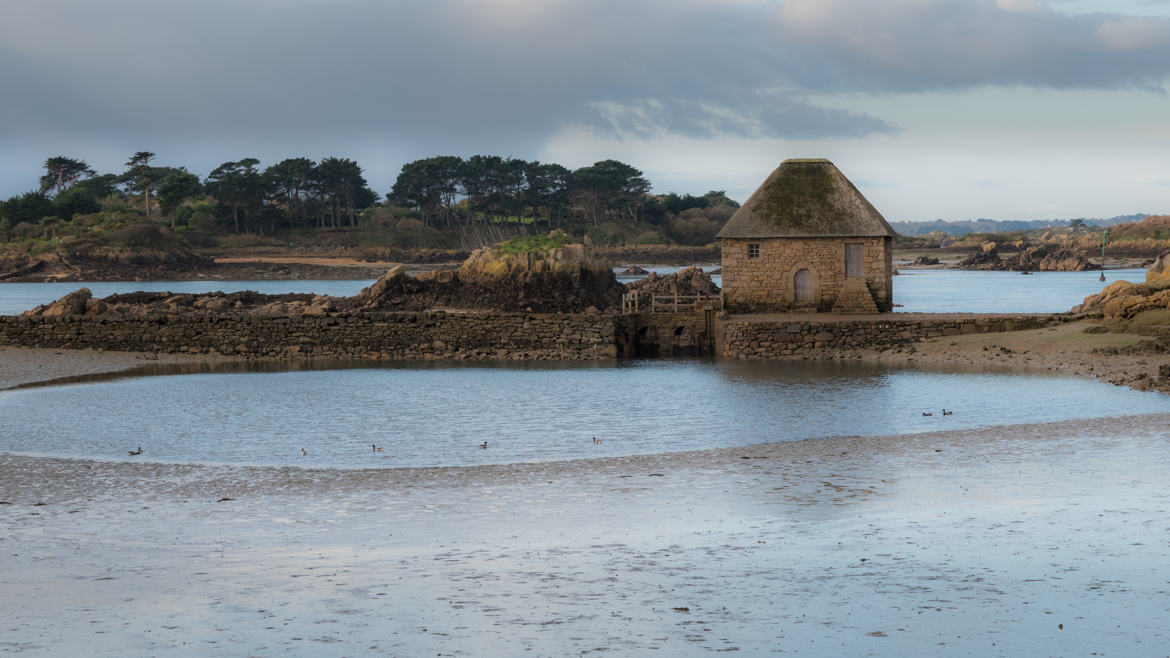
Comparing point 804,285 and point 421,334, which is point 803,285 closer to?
point 804,285

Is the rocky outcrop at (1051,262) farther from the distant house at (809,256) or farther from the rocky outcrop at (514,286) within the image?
the distant house at (809,256)

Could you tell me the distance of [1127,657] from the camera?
6273 mm

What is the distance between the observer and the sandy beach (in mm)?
6895

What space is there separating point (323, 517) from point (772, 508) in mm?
4526

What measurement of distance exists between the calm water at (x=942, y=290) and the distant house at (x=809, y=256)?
14.6 m

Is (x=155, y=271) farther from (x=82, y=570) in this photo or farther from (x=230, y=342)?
(x=82, y=570)

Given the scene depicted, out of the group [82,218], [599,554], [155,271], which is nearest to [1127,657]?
[599,554]

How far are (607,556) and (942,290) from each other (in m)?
75.3

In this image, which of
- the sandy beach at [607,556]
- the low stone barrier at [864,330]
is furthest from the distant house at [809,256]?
the sandy beach at [607,556]

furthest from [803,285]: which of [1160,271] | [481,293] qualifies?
[481,293]

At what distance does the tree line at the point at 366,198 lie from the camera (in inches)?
4481

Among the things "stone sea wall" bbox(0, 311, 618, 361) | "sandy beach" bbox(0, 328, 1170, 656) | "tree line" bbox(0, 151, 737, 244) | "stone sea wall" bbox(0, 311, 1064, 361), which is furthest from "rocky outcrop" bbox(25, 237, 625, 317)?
"tree line" bbox(0, 151, 737, 244)

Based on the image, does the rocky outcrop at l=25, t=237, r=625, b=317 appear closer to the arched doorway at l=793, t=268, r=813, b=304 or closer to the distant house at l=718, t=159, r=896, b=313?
the distant house at l=718, t=159, r=896, b=313

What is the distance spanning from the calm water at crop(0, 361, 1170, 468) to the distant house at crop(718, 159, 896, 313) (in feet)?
14.4
